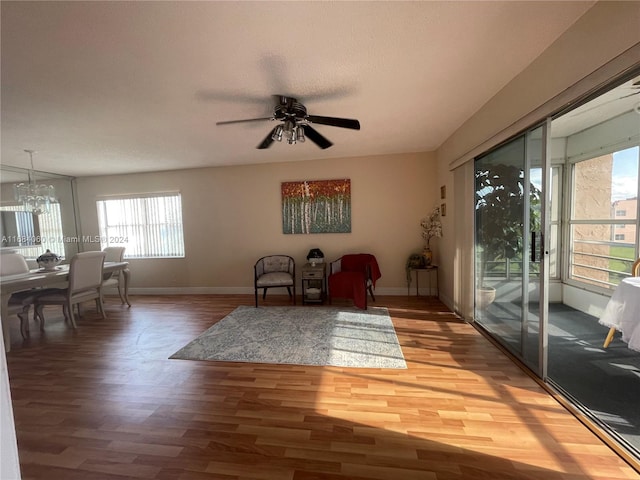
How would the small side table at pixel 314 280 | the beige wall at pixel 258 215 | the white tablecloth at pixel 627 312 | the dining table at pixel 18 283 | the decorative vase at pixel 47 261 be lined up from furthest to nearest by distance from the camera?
the beige wall at pixel 258 215
the small side table at pixel 314 280
the decorative vase at pixel 47 261
the dining table at pixel 18 283
the white tablecloth at pixel 627 312

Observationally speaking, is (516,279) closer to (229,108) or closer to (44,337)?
(229,108)

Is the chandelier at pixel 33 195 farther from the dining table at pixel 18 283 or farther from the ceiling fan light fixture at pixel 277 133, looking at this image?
the ceiling fan light fixture at pixel 277 133

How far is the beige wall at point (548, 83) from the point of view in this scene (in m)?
1.34

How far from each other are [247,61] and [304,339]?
8.32 feet

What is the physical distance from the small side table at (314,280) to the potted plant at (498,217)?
2.05 metres

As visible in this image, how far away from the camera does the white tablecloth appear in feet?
6.08

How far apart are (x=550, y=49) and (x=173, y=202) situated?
5.46 metres

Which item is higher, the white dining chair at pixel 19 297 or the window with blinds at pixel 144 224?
the window with blinds at pixel 144 224

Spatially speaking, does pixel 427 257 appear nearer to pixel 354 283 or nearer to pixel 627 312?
pixel 354 283

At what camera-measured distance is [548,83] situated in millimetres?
1784

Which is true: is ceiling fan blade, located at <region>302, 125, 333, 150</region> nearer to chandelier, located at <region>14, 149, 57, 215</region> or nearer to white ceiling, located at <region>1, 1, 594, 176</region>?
white ceiling, located at <region>1, 1, 594, 176</region>

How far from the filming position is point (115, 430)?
5.50ft

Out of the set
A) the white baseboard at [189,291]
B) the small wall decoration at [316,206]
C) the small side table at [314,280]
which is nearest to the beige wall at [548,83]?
the small wall decoration at [316,206]

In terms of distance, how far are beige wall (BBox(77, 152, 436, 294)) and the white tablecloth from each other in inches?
90.8
